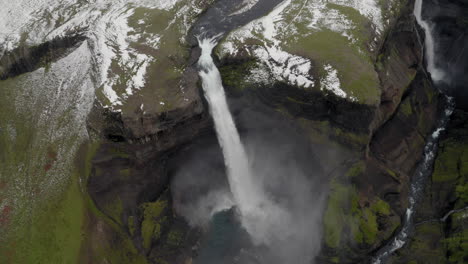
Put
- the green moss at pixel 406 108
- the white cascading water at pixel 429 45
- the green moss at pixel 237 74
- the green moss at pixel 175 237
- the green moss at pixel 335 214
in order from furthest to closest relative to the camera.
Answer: the white cascading water at pixel 429 45, the green moss at pixel 406 108, the green moss at pixel 237 74, the green moss at pixel 175 237, the green moss at pixel 335 214

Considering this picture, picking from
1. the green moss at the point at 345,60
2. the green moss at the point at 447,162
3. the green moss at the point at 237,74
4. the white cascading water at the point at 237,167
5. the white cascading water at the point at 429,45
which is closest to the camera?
the green moss at the point at 345,60

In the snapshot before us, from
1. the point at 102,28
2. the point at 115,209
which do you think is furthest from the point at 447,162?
the point at 102,28

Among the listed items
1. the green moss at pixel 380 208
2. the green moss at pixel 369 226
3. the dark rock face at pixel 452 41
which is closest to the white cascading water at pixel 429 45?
the dark rock face at pixel 452 41

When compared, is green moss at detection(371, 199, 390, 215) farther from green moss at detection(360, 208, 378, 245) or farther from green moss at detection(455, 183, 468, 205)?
green moss at detection(455, 183, 468, 205)

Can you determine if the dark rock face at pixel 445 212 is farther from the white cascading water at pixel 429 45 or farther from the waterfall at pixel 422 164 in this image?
the white cascading water at pixel 429 45

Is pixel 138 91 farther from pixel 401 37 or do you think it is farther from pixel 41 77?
pixel 401 37

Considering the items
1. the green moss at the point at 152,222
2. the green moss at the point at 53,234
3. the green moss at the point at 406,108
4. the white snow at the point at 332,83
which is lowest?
the green moss at the point at 152,222
